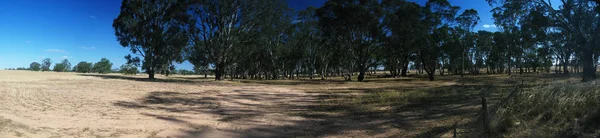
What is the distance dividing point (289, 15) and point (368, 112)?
3358cm

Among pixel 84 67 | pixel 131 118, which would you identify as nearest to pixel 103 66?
pixel 84 67

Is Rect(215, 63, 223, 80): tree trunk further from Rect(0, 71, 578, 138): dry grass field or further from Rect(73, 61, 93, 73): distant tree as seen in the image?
Rect(73, 61, 93, 73): distant tree

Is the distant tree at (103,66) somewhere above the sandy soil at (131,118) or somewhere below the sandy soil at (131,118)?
above

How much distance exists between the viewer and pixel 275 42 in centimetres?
4834

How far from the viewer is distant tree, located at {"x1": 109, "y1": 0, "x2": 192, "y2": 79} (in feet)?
99.3

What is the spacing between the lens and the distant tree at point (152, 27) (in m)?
30.3

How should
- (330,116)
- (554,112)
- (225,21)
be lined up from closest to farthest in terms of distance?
1. (554,112)
2. (330,116)
3. (225,21)

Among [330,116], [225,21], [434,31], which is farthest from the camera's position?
[434,31]

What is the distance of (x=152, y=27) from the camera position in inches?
1231

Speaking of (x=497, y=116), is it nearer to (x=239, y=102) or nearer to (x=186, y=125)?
(x=186, y=125)

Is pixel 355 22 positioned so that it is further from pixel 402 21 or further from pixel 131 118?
pixel 131 118

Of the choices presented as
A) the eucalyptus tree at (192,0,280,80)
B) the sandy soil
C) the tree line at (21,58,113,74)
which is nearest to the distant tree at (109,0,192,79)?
the eucalyptus tree at (192,0,280,80)

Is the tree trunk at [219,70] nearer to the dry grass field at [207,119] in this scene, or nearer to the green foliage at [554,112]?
the dry grass field at [207,119]

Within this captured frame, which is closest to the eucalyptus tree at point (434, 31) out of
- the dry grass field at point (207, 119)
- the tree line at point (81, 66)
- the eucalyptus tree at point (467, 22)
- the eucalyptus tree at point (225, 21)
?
the eucalyptus tree at point (467, 22)
